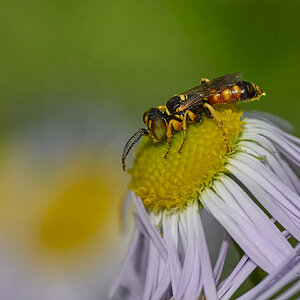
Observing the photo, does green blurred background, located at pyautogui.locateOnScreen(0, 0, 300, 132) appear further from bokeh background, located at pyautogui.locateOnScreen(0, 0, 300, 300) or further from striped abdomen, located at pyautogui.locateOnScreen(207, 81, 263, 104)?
striped abdomen, located at pyautogui.locateOnScreen(207, 81, 263, 104)

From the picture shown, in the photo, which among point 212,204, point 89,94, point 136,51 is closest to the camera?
point 212,204

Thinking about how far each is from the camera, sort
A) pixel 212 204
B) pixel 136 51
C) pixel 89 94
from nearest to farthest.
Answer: pixel 212 204
pixel 136 51
pixel 89 94

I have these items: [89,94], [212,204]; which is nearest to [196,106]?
[212,204]

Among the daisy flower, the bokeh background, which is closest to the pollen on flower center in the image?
the daisy flower

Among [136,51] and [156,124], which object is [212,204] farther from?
[136,51]

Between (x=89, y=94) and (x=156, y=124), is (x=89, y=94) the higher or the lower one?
the higher one

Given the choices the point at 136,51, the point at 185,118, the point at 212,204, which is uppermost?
the point at 136,51

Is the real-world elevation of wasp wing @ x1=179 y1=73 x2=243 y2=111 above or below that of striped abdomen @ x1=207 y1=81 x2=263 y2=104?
above

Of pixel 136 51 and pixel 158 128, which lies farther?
pixel 136 51
